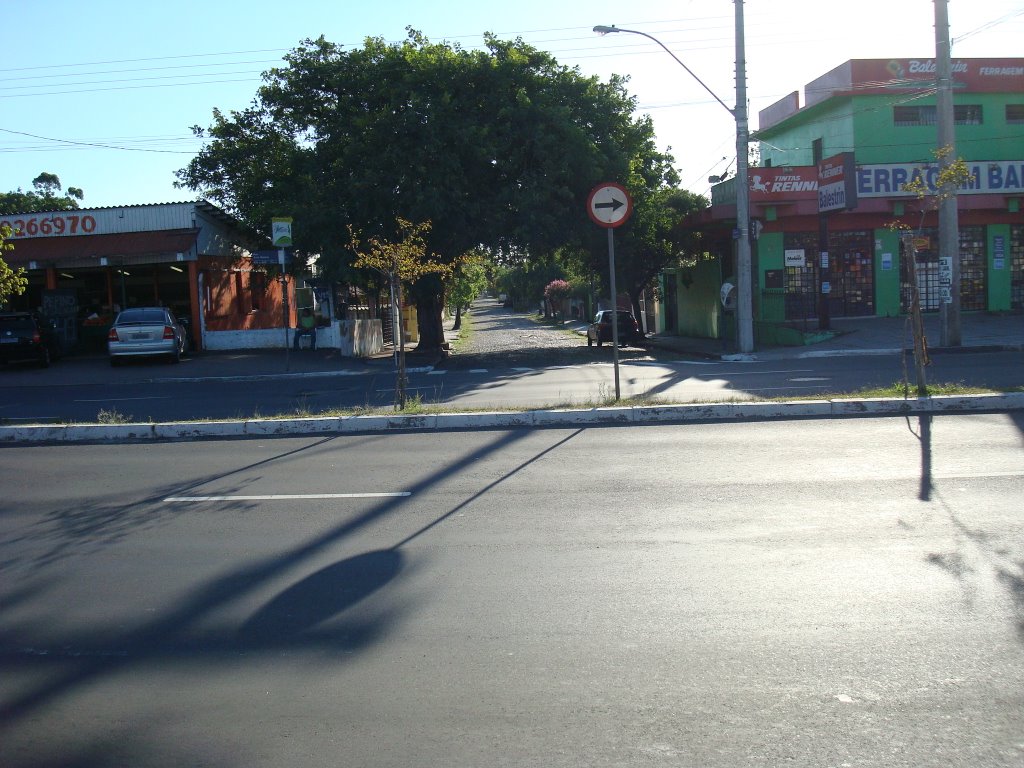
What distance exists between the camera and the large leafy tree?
2508cm

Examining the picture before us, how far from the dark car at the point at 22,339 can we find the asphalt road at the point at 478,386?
61 centimetres

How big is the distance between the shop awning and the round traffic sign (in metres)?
18.4

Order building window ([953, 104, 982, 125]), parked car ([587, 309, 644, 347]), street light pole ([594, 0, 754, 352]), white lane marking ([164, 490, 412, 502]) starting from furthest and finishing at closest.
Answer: parked car ([587, 309, 644, 347])
building window ([953, 104, 982, 125])
street light pole ([594, 0, 754, 352])
white lane marking ([164, 490, 412, 502])

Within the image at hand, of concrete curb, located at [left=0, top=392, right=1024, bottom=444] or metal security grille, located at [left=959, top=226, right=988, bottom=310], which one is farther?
metal security grille, located at [left=959, top=226, right=988, bottom=310]

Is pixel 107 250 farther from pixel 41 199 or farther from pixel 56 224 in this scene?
pixel 41 199

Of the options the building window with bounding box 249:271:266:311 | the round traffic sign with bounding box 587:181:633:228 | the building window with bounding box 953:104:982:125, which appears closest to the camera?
the round traffic sign with bounding box 587:181:633:228

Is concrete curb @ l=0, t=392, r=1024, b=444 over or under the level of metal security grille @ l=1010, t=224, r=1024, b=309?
under

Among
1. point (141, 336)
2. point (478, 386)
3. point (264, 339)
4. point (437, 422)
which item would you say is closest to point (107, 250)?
point (264, 339)

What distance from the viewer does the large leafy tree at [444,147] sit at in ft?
82.3

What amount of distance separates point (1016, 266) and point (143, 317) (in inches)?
1046

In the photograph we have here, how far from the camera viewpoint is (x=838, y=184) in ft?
82.6

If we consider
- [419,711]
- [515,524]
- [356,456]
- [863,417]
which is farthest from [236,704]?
[863,417]

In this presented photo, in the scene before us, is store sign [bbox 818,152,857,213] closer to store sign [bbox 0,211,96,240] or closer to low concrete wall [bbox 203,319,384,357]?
Answer: low concrete wall [bbox 203,319,384,357]

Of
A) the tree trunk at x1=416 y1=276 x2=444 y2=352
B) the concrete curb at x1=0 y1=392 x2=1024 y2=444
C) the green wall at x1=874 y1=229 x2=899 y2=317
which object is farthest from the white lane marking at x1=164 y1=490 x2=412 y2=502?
the green wall at x1=874 y1=229 x2=899 y2=317
